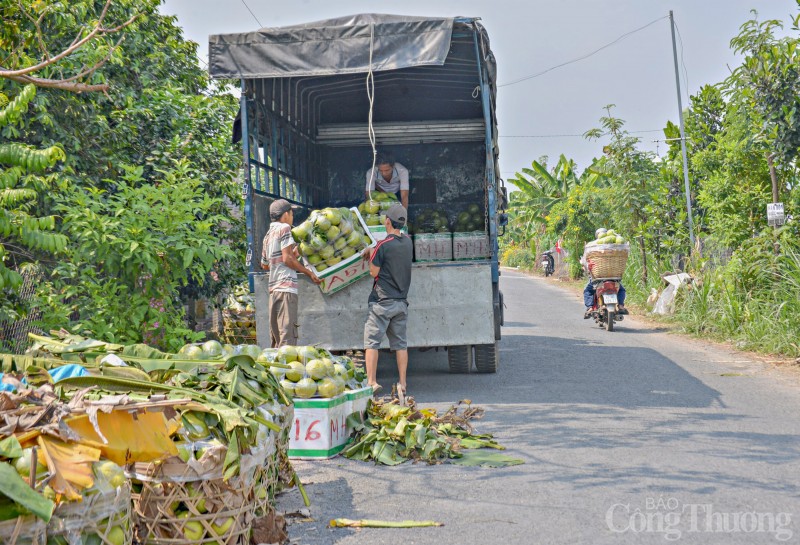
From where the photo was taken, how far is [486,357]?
10305 mm

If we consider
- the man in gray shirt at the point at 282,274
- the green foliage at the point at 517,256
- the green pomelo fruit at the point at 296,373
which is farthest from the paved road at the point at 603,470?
the green foliage at the point at 517,256

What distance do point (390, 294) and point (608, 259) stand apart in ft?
25.0

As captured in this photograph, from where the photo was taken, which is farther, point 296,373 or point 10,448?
point 296,373

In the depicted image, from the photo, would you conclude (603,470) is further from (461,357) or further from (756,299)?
(756,299)

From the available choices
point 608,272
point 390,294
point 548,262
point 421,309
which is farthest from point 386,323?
point 548,262

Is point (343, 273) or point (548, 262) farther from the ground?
point (343, 273)

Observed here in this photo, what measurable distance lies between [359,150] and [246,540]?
946cm

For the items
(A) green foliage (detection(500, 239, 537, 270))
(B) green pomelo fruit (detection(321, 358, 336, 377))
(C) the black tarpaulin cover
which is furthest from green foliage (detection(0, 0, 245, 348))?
(A) green foliage (detection(500, 239, 537, 270))

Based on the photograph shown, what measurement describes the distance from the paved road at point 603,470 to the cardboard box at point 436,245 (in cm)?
153

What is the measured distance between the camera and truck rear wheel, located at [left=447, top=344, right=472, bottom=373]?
34.1 feet

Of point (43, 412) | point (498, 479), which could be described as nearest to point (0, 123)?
point (43, 412)

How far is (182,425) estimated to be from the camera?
3.59 metres

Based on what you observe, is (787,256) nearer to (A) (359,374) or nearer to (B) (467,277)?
(B) (467,277)

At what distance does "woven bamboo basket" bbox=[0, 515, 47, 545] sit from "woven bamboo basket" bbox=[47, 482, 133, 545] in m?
0.10
